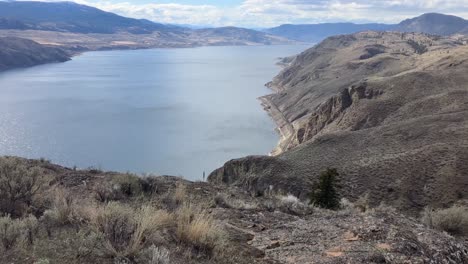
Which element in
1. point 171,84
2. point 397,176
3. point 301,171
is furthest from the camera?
point 171,84

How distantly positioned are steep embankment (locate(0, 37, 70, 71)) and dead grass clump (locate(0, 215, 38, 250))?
164 metres

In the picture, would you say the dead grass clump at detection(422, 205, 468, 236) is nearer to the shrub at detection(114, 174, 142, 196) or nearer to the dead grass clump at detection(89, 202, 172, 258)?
the dead grass clump at detection(89, 202, 172, 258)

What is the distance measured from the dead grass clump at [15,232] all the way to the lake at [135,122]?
4253 centimetres

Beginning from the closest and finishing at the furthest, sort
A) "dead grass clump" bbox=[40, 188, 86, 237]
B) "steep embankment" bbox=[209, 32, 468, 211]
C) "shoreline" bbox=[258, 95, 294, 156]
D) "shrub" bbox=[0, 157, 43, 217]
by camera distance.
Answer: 1. "dead grass clump" bbox=[40, 188, 86, 237]
2. "shrub" bbox=[0, 157, 43, 217]
3. "steep embankment" bbox=[209, 32, 468, 211]
4. "shoreline" bbox=[258, 95, 294, 156]

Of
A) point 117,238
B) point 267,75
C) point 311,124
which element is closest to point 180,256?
point 117,238

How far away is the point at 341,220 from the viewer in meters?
8.54

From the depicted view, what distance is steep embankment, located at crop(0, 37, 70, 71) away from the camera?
159663 mm

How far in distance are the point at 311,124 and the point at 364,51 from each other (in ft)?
237

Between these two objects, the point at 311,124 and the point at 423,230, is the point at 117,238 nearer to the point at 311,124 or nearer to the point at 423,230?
the point at 423,230

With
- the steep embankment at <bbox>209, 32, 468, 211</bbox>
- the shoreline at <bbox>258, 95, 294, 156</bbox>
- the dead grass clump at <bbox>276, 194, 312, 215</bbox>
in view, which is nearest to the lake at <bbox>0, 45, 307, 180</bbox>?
the shoreline at <bbox>258, 95, 294, 156</bbox>

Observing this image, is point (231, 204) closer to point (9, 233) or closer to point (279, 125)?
point (9, 233)

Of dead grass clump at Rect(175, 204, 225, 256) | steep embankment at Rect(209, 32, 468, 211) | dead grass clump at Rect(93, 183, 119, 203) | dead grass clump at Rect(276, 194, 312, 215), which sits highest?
dead grass clump at Rect(175, 204, 225, 256)

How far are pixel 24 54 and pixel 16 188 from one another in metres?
180

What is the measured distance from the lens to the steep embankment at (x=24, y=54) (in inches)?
6286
